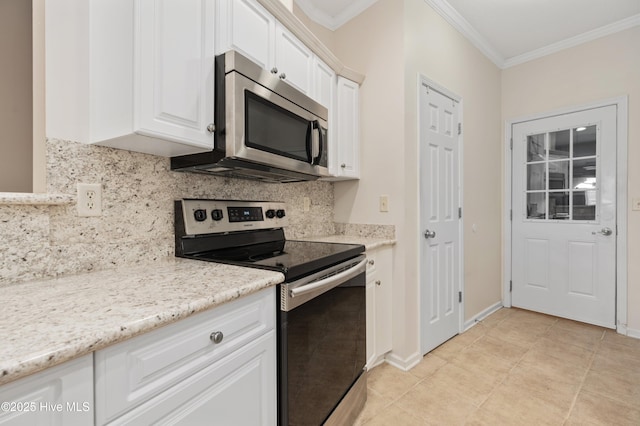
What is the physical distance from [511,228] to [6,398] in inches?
154

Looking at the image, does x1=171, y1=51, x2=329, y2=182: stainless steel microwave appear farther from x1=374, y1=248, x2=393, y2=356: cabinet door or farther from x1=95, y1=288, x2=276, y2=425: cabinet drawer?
x1=374, y1=248, x2=393, y2=356: cabinet door

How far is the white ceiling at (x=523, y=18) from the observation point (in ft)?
7.72

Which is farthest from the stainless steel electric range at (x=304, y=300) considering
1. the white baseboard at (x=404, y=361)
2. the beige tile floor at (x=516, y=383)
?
the white baseboard at (x=404, y=361)

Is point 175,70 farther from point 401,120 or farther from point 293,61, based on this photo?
point 401,120

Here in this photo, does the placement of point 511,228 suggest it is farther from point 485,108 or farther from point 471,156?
point 485,108

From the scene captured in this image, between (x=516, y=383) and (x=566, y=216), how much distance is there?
6.43 ft

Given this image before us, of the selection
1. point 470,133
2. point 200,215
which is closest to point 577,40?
point 470,133

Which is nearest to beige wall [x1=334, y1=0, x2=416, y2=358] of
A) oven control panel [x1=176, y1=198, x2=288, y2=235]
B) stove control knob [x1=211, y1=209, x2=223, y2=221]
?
oven control panel [x1=176, y1=198, x2=288, y2=235]

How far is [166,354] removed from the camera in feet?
2.36

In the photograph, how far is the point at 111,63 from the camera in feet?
3.40

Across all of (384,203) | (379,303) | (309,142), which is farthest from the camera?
(384,203)

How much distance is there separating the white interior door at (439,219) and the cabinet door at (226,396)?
1.51 m

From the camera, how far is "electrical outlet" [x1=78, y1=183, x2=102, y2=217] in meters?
1.08

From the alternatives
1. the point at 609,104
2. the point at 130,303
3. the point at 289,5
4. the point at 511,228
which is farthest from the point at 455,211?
the point at 130,303
